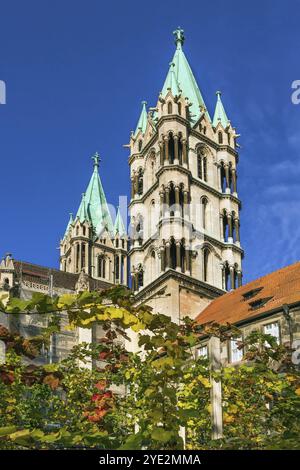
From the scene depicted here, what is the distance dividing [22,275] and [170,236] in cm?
1972

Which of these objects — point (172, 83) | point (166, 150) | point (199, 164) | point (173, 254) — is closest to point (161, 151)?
point (166, 150)

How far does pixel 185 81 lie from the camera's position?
58250 millimetres

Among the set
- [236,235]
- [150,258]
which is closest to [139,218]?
[150,258]

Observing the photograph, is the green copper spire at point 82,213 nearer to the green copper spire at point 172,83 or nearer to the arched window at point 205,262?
the green copper spire at point 172,83

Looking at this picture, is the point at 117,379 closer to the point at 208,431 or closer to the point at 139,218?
the point at 208,431

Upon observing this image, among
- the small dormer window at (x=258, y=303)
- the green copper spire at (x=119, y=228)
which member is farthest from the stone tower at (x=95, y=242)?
the small dormer window at (x=258, y=303)

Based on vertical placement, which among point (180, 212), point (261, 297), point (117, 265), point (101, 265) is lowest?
point (261, 297)

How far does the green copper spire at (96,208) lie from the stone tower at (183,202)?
28390mm

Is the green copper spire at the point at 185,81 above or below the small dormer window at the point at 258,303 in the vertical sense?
above

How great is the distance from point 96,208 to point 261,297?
5439 cm

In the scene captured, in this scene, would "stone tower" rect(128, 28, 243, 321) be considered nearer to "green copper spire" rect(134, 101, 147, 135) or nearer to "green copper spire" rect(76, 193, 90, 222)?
"green copper spire" rect(134, 101, 147, 135)

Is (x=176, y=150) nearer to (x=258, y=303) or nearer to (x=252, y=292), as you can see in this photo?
(x=252, y=292)

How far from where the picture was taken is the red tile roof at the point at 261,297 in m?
32.3

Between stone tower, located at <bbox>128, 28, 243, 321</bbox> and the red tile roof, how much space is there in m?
4.38
